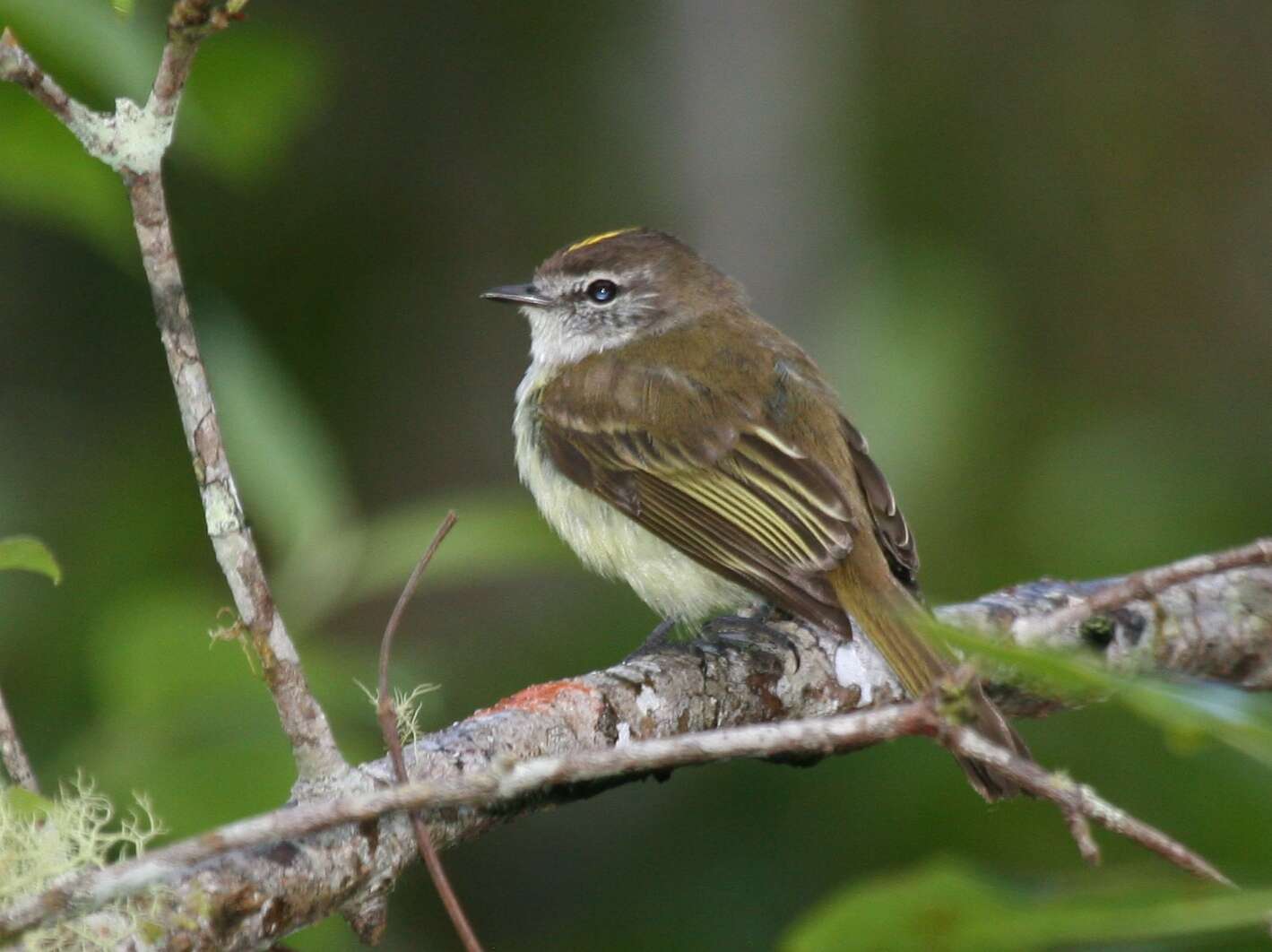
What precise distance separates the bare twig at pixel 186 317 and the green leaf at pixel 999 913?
1.13 meters

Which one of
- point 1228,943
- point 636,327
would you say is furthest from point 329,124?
point 1228,943

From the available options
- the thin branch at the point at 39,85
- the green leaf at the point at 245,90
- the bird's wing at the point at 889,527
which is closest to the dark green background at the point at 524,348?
the green leaf at the point at 245,90

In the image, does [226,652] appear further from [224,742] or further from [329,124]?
[329,124]

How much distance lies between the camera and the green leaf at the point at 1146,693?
1331mm

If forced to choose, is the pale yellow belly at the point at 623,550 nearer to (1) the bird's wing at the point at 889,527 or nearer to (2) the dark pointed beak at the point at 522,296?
(1) the bird's wing at the point at 889,527

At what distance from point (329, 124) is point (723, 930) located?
514 centimetres

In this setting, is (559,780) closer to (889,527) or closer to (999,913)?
(999,913)

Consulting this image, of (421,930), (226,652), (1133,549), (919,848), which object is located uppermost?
(226,652)

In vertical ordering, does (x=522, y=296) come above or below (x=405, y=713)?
above

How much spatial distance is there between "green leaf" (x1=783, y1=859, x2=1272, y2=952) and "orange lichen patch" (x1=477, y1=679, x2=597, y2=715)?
1.57 m

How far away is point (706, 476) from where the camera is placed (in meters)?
4.47

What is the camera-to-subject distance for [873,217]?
26.3 feet

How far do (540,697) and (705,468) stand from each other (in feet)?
5.00

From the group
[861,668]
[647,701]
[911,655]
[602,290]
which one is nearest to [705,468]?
[861,668]
